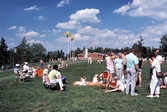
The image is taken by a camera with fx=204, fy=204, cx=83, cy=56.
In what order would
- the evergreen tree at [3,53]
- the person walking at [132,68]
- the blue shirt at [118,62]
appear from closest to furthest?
the person walking at [132,68] → the blue shirt at [118,62] → the evergreen tree at [3,53]

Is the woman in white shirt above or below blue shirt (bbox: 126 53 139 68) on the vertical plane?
below

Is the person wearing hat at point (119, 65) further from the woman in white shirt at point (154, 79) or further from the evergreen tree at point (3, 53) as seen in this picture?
the evergreen tree at point (3, 53)

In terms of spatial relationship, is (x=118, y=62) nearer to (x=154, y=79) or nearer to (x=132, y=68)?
(x=132, y=68)

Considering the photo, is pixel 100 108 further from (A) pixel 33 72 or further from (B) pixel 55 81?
(A) pixel 33 72

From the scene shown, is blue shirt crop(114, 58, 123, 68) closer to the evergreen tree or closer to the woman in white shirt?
the woman in white shirt

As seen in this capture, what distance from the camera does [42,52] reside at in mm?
137875

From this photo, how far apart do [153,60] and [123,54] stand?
3010mm

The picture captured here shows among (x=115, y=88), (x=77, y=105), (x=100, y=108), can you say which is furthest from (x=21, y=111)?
(x=115, y=88)

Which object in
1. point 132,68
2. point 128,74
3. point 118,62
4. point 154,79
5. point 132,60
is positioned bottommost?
point 154,79

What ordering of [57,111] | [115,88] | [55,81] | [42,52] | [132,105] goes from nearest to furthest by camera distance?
[57,111]
[132,105]
[115,88]
[55,81]
[42,52]

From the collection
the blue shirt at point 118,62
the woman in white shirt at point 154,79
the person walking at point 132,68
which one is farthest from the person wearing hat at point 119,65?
the woman in white shirt at point 154,79

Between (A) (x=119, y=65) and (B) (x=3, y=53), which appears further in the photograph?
(B) (x=3, y=53)

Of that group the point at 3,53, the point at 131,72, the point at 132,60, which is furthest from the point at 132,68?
the point at 3,53

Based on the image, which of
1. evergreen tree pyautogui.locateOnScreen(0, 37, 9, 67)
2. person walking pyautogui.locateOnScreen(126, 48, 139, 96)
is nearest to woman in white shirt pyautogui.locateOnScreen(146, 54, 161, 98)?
person walking pyautogui.locateOnScreen(126, 48, 139, 96)
